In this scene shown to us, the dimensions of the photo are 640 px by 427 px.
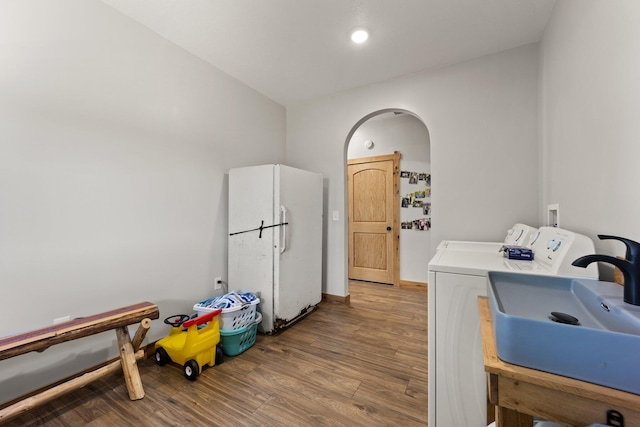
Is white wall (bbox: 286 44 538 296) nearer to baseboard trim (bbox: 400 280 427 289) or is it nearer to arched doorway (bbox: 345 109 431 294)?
arched doorway (bbox: 345 109 431 294)

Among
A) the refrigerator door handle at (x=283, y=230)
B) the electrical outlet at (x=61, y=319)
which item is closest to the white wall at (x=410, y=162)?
the refrigerator door handle at (x=283, y=230)

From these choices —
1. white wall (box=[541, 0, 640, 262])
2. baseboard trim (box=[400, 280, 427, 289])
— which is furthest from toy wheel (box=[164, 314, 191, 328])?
baseboard trim (box=[400, 280, 427, 289])

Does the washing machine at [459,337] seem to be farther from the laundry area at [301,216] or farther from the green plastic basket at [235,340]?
the green plastic basket at [235,340]

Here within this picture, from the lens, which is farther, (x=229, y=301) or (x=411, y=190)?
(x=411, y=190)

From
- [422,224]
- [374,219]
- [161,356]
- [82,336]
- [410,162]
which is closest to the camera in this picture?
[82,336]

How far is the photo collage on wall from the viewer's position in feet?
13.1

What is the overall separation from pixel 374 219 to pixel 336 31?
2864 mm

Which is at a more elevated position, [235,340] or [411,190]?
[411,190]

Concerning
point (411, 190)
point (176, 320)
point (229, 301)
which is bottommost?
point (176, 320)

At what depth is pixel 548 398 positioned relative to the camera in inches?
24.4

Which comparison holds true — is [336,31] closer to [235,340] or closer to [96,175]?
[96,175]

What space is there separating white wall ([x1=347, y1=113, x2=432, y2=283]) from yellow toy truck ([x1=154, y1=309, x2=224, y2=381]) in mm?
3032

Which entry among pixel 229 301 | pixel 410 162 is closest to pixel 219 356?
pixel 229 301

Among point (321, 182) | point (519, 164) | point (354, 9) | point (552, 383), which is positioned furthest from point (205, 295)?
point (519, 164)
